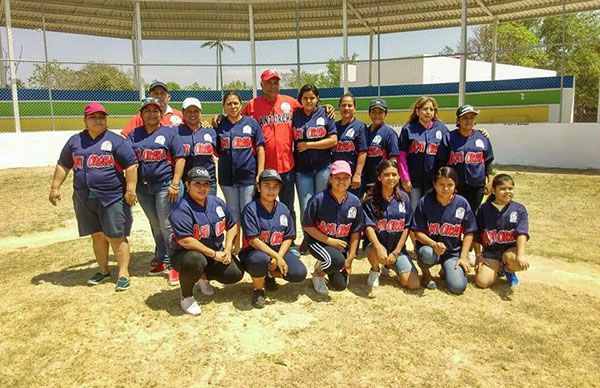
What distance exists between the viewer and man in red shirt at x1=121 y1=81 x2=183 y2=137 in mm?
4957

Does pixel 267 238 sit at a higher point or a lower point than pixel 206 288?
higher

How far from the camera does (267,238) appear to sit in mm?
4258

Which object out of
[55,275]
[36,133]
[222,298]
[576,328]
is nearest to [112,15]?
[36,133]

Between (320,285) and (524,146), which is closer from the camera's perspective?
(320,285)

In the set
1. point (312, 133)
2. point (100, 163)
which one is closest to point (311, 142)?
point (312, 133)

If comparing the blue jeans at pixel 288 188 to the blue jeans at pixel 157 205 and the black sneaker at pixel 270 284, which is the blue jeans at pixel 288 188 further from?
the blue jeans at pixel 157 205

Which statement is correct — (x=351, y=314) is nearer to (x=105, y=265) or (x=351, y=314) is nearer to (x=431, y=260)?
(x=431, y=260)

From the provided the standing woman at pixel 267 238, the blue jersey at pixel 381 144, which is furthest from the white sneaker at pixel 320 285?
the blue jersey at pixel 381 144

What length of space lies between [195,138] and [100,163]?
37.7 inches

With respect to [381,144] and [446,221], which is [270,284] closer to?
[446,221]

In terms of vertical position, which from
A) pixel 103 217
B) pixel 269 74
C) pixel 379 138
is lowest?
pixel 103 217

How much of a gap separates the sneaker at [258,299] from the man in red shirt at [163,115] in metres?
2.06

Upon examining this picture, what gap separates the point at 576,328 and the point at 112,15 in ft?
57.8

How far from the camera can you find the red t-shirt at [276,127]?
5.15 m
